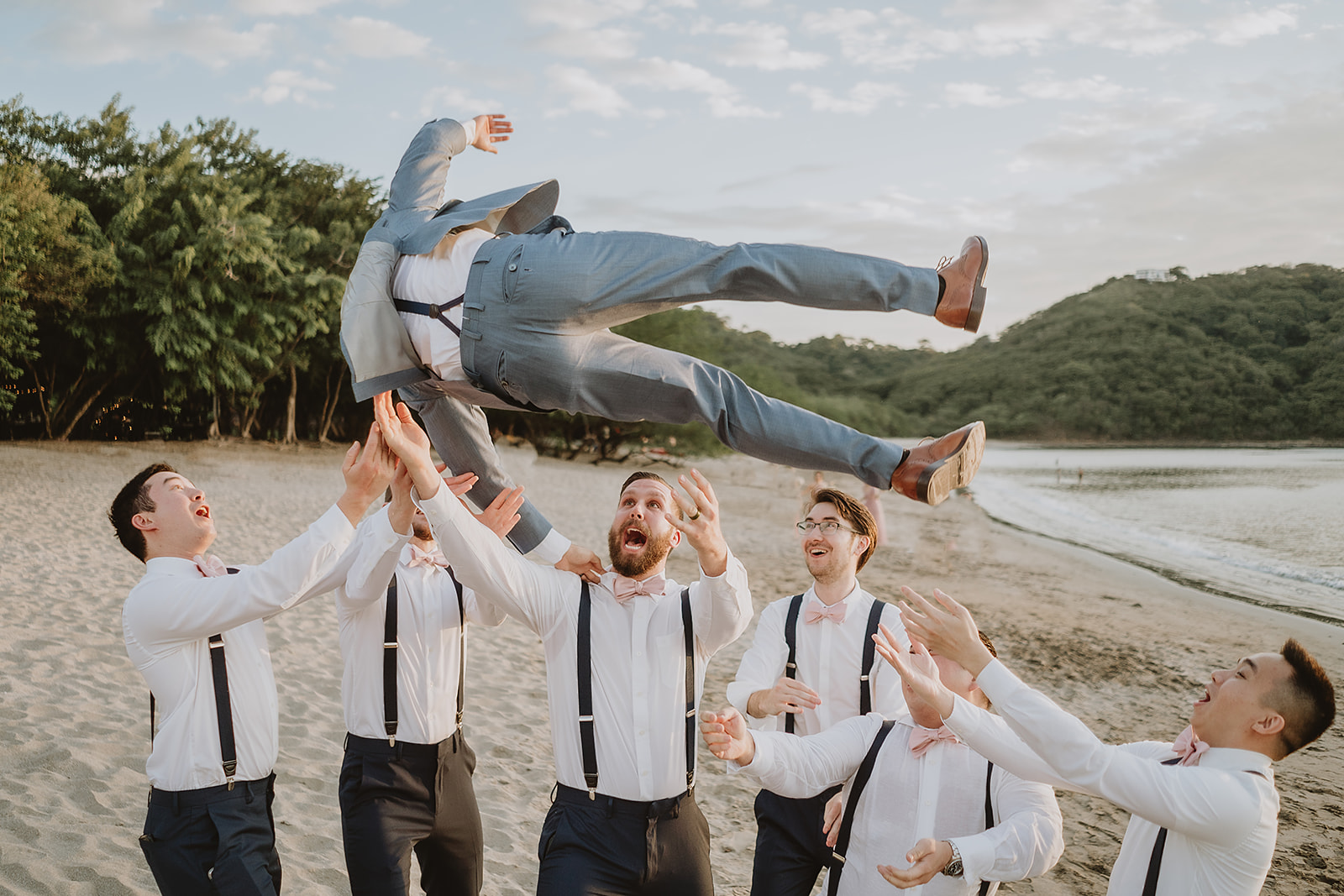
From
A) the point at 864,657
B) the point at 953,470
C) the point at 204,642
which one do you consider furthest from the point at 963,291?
the point at 204,642

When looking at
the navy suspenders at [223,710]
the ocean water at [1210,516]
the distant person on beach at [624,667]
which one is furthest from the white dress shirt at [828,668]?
the ocean water at [1210,516]

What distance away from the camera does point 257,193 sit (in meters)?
27.4

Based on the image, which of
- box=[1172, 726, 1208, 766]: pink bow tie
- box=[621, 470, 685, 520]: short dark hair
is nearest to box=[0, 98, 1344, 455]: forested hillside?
box=[621, 470, 685, 520]: short dark hair

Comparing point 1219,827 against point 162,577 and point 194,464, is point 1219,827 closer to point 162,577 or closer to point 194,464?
point 162,577

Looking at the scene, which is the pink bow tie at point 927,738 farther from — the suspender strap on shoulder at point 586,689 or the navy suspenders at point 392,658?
the navy suspenders at point 392,658

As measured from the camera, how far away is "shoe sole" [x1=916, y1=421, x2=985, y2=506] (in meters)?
2.96

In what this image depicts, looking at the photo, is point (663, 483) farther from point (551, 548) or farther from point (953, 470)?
point (953, 470)

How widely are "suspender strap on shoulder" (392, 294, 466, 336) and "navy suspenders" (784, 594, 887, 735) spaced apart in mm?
2033

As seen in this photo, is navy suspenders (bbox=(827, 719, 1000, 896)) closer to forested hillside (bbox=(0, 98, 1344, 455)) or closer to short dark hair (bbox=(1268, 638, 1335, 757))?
short dark hair (bbox=(1268, 638, 1335, 757))

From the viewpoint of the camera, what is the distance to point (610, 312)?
3139 millimetres

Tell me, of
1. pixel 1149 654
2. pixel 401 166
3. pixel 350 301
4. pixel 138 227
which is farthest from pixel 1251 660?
pixel 138 227

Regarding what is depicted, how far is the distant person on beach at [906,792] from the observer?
3.12 m

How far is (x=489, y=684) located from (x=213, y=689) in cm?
636

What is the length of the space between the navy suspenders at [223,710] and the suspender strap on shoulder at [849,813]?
2.25 meters
